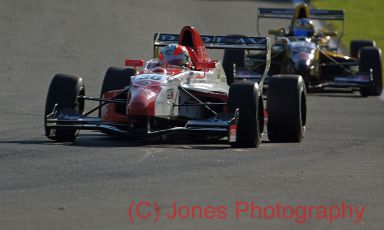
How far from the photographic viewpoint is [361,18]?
139 feet

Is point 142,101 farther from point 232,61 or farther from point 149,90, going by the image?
point 232,61

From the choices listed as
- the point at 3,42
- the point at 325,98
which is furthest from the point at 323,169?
the point at 3,42

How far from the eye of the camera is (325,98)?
2438 cm

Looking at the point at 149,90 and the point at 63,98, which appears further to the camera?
the point at 63,98

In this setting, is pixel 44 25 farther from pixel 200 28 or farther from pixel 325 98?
pixel 325 98

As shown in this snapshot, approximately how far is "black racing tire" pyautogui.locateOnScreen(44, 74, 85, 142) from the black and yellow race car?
9400mm

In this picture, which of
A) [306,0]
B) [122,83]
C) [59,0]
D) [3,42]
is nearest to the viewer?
[122,83]

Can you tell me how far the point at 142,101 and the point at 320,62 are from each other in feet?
38.4

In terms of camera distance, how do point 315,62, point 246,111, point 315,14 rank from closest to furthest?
point 246,111 < point 315,62 < point 315,14

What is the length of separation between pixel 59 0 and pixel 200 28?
648cm

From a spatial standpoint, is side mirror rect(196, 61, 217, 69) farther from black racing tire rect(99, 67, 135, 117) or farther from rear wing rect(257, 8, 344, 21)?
rear wing rect(257, 8, 344, 21)

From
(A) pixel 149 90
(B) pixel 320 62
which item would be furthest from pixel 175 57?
(B) pixel 320 62

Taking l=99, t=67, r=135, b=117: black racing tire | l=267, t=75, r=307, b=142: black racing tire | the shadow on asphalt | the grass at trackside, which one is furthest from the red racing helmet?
the grass at trackside

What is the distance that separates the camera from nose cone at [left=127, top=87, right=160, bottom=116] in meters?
14.1
